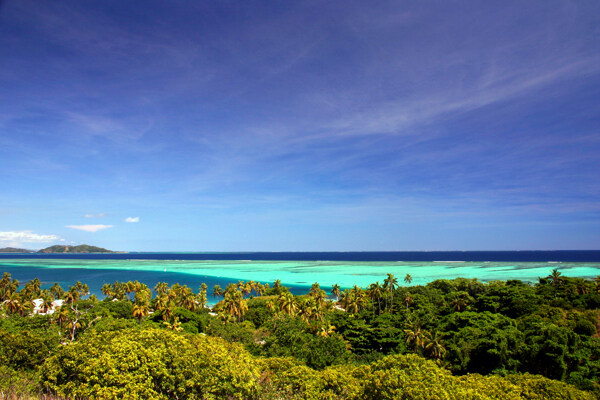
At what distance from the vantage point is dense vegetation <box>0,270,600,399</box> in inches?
700

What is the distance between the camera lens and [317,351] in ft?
123

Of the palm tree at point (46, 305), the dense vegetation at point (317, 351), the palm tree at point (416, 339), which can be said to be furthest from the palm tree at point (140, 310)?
the palm tree at point (416, 339)

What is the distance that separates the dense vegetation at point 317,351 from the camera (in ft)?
58.3

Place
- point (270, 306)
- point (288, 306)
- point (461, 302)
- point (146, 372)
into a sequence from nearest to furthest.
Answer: point (146, 372)
point (461, 302)
point (288, 306)
point (270, 306)

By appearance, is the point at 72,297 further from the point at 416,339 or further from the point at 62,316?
the point at 416,339

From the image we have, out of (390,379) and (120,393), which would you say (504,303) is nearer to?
(390,379)

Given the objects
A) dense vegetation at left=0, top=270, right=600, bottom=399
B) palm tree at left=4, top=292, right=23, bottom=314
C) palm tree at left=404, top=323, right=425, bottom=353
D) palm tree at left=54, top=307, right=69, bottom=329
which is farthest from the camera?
palm tree at left=4, top=292, right=23, bottom=314

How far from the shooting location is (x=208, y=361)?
18.5 metres

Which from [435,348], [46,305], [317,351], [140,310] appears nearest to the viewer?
[317,351]

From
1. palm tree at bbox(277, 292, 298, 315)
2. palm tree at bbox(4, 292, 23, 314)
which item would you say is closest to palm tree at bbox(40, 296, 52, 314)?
palm tree at bbox(4, 292, 23, 314)

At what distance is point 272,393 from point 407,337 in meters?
33.5

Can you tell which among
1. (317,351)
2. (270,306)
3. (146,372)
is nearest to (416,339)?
(317,351)

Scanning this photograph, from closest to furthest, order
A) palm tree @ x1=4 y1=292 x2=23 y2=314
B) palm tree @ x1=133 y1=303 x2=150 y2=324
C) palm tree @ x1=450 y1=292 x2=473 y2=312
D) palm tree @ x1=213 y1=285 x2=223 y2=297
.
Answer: palm tree @ x1=133 y1=303 x2=150 y2=324, palm tree @ x1=4 y1=292 x2=23 y2=314, palm tree @ x1=450 y1=292 x2=473 y2=312, palm tree @ x1=213 y1=285 x2=223 y2=297

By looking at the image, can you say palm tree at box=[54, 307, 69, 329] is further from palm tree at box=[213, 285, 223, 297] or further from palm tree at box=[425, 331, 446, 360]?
palm tree at box=[213, 285, 223, 297]
